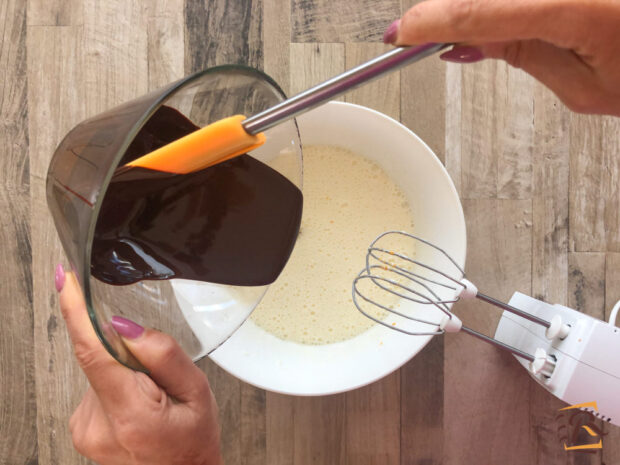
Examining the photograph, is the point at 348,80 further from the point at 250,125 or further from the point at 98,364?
the point at 98,364

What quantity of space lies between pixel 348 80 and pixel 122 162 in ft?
0.77

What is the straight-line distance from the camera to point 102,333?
42 cm

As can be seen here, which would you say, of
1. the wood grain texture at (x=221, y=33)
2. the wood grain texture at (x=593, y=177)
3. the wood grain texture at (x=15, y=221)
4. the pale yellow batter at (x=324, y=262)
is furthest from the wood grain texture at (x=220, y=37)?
the wood grain texture at (x=593, y=177)

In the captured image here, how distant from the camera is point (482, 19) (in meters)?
0.43

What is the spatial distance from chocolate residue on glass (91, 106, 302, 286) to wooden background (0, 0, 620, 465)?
0.86 ft

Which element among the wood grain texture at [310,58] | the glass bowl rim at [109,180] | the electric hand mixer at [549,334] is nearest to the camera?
the glass bowl rim at [109,180]

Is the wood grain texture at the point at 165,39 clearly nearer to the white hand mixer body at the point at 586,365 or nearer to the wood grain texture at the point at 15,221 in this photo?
the wood grain texture at the point at 15,221

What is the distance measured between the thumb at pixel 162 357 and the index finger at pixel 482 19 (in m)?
0.36

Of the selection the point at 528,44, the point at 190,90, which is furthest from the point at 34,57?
the point at 528,44

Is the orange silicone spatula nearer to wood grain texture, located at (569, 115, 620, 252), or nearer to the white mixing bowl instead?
the white mixing bowl

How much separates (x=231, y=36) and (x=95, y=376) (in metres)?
0.50

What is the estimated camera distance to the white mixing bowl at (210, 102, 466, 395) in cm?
65

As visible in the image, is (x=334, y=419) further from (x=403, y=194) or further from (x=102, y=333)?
(x=102, y=333)

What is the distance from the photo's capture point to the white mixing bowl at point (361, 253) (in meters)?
0.65
